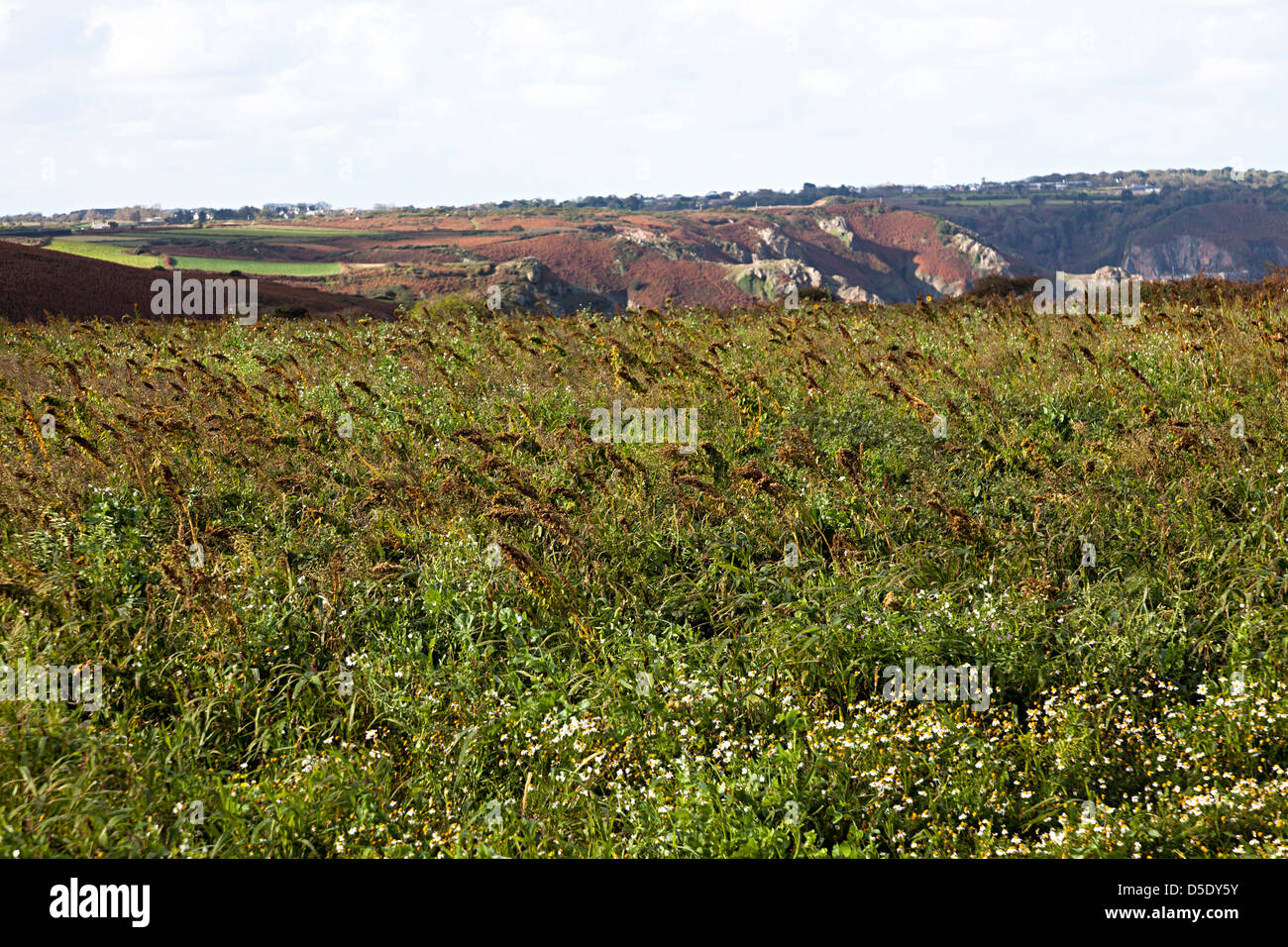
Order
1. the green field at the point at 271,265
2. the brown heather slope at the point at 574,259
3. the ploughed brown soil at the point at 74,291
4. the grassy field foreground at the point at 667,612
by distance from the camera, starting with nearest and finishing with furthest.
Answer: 1. the grassy field foreground at the point at 667,612
2. the ploughed brown soil at the point at 74,291
3. the green field at the point at 271,265
4. the brown heather slope at the point at 574,259

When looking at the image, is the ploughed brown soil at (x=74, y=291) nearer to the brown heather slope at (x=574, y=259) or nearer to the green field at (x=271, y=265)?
the brown heather slope at (x=574, y=259)

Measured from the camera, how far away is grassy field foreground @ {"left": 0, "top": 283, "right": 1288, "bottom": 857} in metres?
3.41

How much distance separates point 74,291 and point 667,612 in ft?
107

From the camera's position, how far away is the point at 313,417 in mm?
7129

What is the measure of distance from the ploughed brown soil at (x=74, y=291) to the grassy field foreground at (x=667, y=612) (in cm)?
1982

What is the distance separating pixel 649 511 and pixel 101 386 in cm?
700

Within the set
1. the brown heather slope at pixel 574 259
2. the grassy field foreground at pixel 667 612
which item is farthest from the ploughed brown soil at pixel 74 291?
the brown heather slope at pixel 574 259

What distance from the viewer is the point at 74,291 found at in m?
29.2

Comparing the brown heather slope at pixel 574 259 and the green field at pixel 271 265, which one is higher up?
the brown heather slope at pixel 574 259

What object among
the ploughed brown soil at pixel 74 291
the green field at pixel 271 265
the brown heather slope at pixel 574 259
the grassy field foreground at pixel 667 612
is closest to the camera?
the grassy field foreground at pixel 667 612

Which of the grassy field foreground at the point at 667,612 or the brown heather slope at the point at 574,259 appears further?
the brown heather slope at the point at 574,259

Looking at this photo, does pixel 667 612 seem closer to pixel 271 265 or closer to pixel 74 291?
pixel 74 291

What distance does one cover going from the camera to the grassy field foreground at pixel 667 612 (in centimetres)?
341
